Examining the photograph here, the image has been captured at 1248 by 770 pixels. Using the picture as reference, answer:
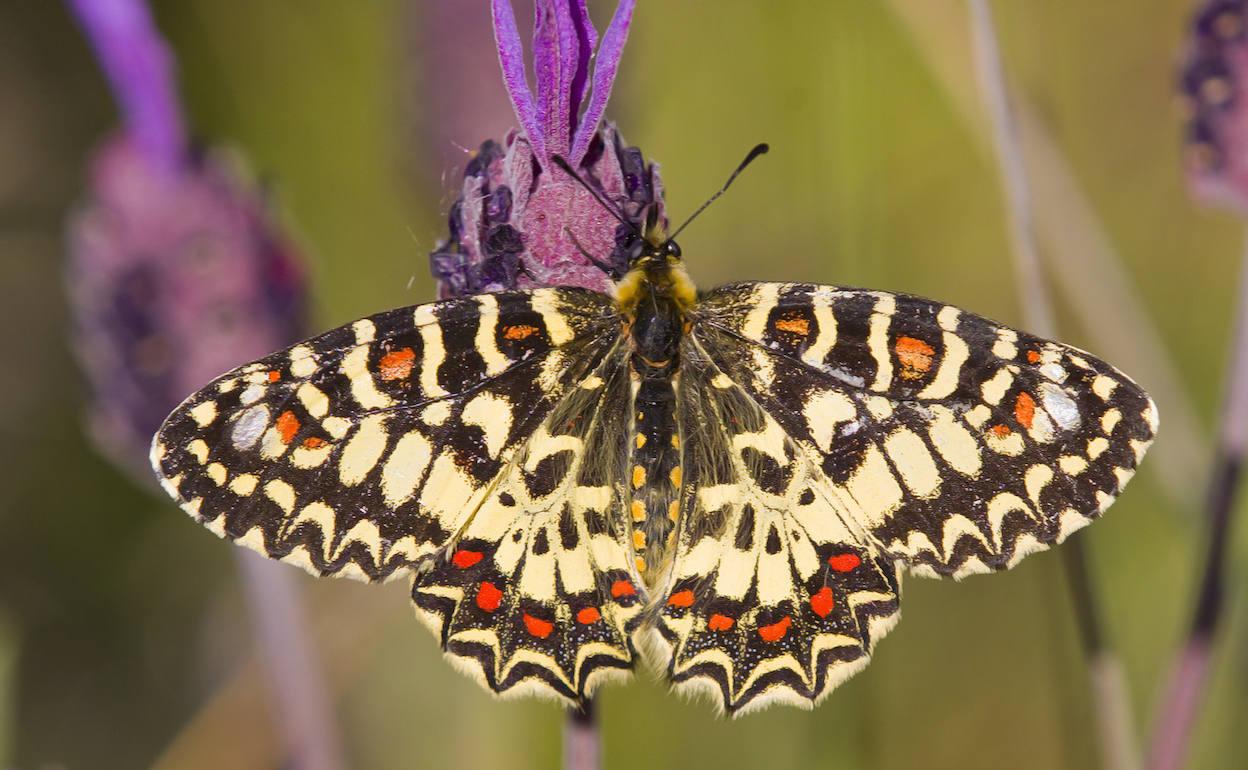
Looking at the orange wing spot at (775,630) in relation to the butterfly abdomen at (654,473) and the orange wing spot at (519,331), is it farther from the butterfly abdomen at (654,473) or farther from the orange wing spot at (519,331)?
the orange wing spot at (519,331)

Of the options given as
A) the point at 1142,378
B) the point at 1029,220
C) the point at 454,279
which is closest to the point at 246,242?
the point at 454,279

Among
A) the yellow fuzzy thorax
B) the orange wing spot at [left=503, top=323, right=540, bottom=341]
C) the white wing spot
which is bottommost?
the yellow fuzzy thorax

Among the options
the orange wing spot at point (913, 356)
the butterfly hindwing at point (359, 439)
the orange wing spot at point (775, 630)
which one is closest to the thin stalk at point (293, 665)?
the butterfly hindwing at point (359, 439)

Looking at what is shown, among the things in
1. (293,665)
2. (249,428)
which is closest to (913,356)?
(249,428)

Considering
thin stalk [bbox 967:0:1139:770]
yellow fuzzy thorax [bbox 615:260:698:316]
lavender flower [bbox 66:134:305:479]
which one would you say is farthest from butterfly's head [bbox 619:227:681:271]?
lavender flower [bbox 66:134:305:479]

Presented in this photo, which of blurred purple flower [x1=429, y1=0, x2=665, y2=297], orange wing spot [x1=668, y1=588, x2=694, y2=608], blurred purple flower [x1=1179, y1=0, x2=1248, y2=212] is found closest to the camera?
blurred purple flower [x1=429, y1=0, x2=665, y2=297]

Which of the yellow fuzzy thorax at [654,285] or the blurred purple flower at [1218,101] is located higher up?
the yellow fuzzy thorax at [654,285]

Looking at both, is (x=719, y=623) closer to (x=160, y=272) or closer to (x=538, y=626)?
(x=538, y=626)

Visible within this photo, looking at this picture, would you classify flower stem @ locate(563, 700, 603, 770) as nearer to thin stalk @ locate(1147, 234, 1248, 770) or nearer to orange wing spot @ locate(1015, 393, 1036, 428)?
orange wing spot @ locate(1015, 393, 1036, 428)
